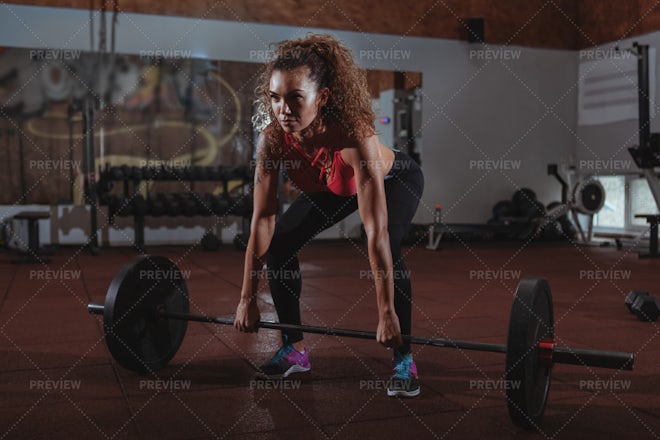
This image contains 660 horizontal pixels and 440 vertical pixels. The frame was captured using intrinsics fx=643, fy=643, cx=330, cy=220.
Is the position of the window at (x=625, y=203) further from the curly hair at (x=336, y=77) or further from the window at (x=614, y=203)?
the curly hair at (x=336, y=77)

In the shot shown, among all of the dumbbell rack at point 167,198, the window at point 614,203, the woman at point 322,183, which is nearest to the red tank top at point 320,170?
the woman at point 322,183

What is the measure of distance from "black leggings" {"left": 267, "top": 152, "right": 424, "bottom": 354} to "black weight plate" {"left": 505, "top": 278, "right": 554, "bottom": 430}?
38cm

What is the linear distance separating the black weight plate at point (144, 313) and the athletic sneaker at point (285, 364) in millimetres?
345

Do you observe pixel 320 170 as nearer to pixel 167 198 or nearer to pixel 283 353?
pixel 283 353

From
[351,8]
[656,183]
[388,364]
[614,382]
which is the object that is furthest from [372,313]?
[351,8]

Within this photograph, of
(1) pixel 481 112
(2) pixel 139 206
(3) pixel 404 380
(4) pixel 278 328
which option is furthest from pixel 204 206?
(3) pixel 404 380

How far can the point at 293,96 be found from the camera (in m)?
1.53

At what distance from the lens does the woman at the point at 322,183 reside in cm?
156

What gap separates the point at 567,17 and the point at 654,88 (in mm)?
1750

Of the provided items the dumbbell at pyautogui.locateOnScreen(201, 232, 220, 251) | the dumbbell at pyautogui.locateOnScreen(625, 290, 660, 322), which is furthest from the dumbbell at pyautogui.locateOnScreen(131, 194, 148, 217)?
the dumbbell at pyautogui.locateOnScreen(625, 290, 660, 322)

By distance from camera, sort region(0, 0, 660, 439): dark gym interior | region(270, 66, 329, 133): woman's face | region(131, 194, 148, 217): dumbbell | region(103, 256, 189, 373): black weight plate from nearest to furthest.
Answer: region(270, 66, 329, 133): woman's face → region(0, 0, 660, 439): dark gym interior → region(103, 256, 189, 373): black weight plate → region(131, 194, 148, 217): dumbbell

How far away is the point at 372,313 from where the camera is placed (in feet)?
10.2

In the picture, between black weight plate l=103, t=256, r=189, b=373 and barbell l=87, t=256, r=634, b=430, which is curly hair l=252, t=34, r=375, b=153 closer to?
barbell l=87, t=256, r=634, b=430

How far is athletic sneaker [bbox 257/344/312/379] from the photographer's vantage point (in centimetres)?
198
